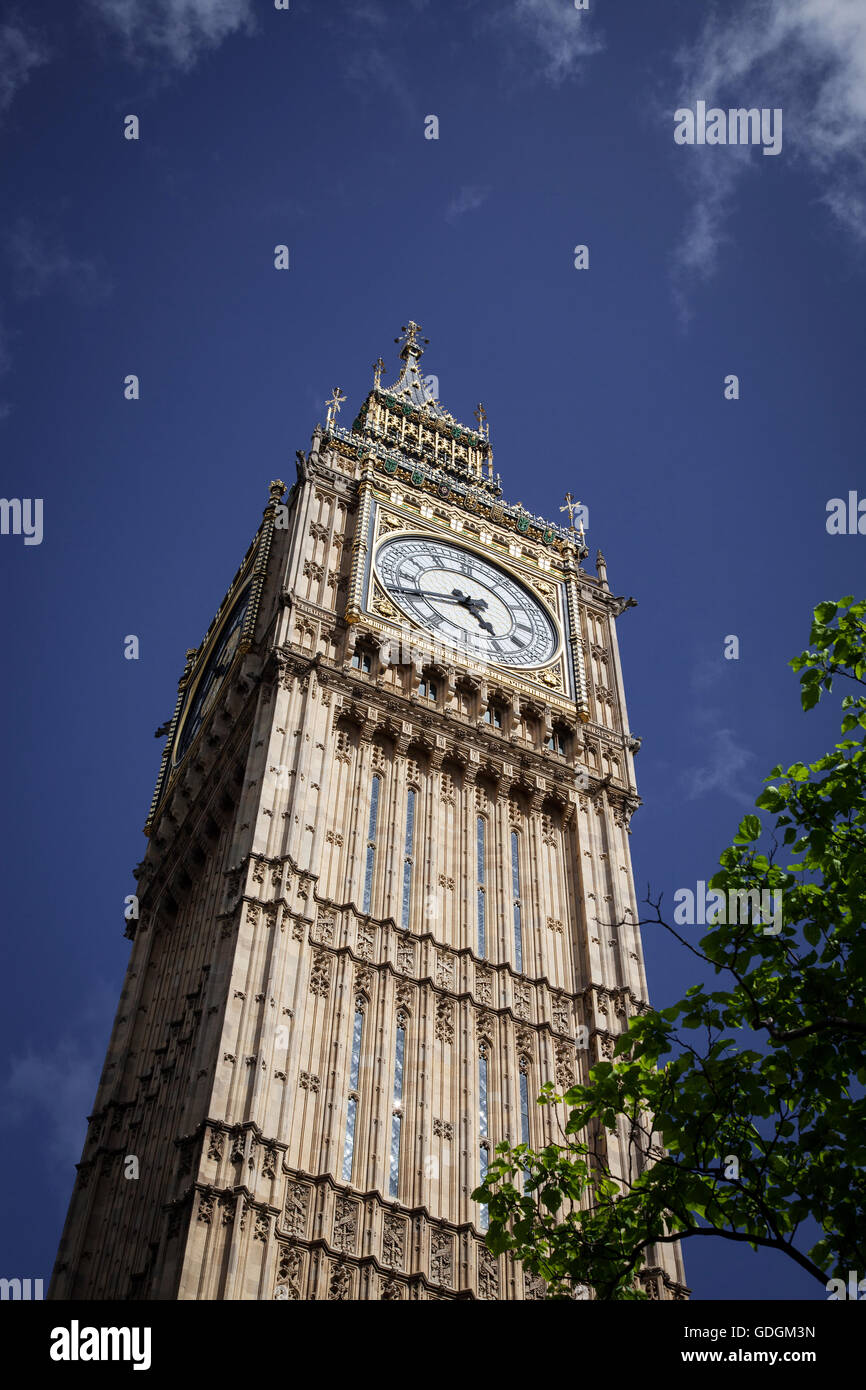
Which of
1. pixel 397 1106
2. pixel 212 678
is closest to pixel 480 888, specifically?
pixel 397 1106

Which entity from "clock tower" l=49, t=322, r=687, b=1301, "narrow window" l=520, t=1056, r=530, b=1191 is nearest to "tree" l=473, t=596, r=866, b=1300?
"clock tower" l=49, t=322, r=687, b=1301

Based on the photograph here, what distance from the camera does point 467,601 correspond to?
1898 inches

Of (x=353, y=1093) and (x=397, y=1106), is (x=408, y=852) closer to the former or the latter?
(x=397, y=1106)

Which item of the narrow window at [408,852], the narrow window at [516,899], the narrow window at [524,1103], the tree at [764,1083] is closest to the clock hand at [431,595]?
the narrow window at [408,852]

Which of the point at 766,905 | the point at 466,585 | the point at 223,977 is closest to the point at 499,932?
the point at 223,977

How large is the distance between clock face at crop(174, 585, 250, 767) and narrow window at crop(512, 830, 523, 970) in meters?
11.2

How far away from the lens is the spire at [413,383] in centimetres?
6631

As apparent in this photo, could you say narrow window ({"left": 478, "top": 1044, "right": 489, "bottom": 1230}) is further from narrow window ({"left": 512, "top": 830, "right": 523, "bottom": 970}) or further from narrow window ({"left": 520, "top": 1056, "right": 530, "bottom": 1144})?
narrow window ({"left": 512, "top": 830, "right": 523, "bottom": 970})

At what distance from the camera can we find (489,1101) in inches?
1308

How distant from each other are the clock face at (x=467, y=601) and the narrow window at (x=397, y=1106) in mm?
15312

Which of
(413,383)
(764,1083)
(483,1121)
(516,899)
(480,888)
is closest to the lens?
(764,1083)

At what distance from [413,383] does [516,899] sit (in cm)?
3623

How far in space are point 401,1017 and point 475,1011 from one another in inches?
81.5

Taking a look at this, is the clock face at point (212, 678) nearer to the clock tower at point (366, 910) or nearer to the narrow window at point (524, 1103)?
the clock tower at point (366, 910)
